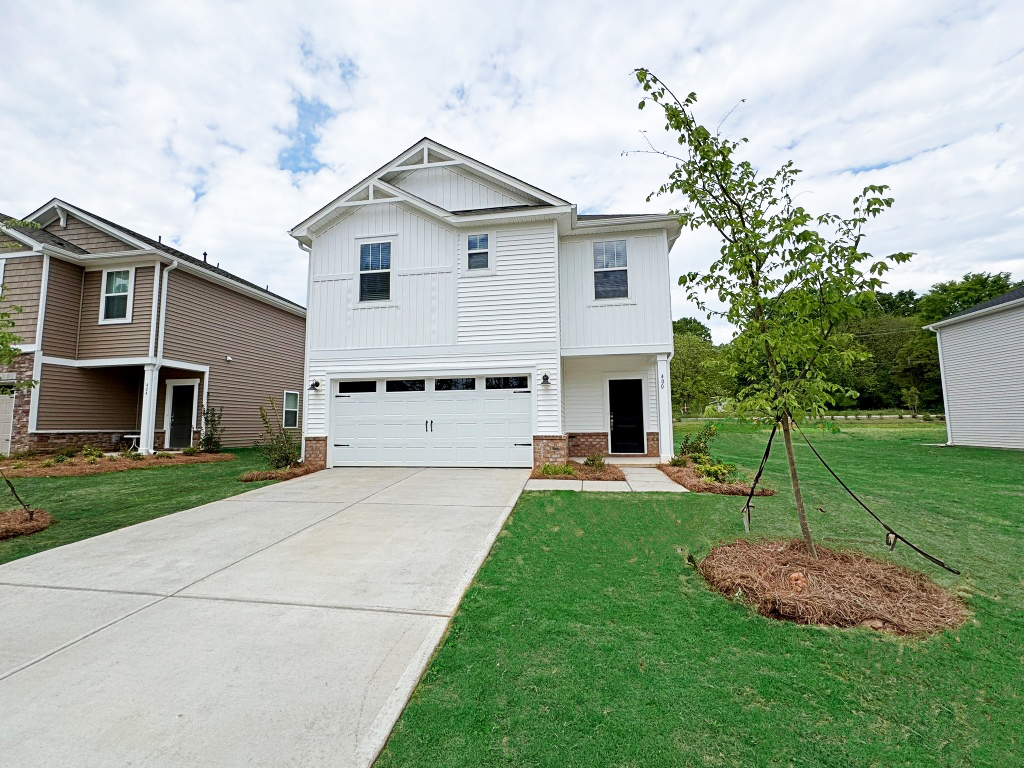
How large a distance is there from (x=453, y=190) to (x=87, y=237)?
11.4 m

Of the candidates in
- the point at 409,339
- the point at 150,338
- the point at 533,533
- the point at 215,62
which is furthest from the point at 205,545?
the point at 150,338

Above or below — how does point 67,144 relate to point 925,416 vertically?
above

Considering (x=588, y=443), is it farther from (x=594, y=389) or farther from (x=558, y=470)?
(x=558, y=470)

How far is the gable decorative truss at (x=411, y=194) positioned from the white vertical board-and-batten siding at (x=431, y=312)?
28cm

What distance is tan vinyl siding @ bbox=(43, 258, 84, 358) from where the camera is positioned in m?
12.3

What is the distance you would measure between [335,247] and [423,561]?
924 cm

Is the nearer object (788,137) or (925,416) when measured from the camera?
(788,137)

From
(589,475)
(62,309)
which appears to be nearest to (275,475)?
(589,475)

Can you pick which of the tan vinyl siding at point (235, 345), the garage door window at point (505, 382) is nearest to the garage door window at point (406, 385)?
the garage door window at point (505, 382)

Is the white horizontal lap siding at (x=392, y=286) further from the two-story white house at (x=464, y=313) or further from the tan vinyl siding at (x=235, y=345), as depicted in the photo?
the tan vinyl siding at (x=235, y=345)

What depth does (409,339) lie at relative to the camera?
34.6 feet

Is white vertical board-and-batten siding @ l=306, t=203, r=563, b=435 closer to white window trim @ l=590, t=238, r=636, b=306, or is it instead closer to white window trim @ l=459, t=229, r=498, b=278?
white window trim @ l=459, t=229, r=498, b=278

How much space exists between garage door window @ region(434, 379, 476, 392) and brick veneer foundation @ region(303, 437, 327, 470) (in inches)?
120

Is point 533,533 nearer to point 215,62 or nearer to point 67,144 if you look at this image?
point 215,62
